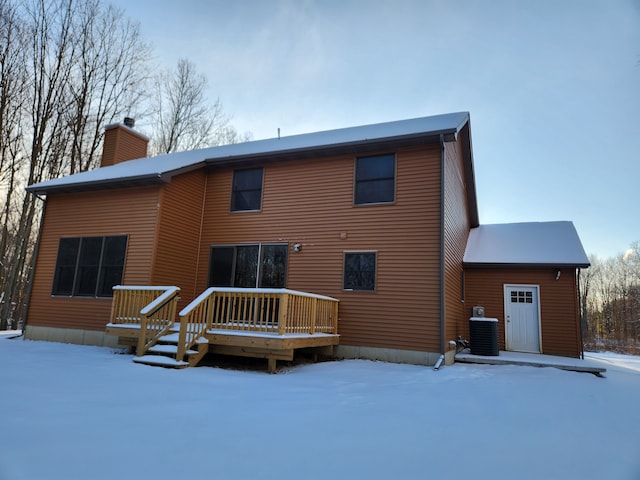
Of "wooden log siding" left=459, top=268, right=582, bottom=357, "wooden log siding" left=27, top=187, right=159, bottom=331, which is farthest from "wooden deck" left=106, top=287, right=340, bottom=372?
"wooden log siding" left=459, top=268, right=582, bottom=357

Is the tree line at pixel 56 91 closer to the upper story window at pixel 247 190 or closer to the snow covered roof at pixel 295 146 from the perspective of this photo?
the snow covered roof at pixel 295 146

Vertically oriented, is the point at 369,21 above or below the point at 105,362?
above

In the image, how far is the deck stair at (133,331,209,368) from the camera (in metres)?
6.83

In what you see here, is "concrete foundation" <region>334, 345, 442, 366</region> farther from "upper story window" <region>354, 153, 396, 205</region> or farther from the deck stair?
"upper story window" <region>354, 153, 396, 205</region>

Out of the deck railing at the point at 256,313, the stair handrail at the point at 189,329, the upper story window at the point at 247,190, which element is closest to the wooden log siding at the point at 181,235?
the upper story window at the point at 247,190

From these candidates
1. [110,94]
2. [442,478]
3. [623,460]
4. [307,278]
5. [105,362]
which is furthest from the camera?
[110,94]

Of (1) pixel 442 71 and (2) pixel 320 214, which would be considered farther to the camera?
(1) pixel 442 71

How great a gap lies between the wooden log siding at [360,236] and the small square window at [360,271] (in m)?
0.13

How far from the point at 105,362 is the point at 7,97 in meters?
14.8

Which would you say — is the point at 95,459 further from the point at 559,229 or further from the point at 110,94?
the point at 110,94

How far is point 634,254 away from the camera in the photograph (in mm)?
30703

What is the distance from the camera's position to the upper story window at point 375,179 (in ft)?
30.5

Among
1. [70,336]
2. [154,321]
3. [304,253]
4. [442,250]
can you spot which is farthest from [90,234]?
[442,250]

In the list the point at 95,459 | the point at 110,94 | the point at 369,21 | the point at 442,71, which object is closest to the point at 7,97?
the point at 110,94
